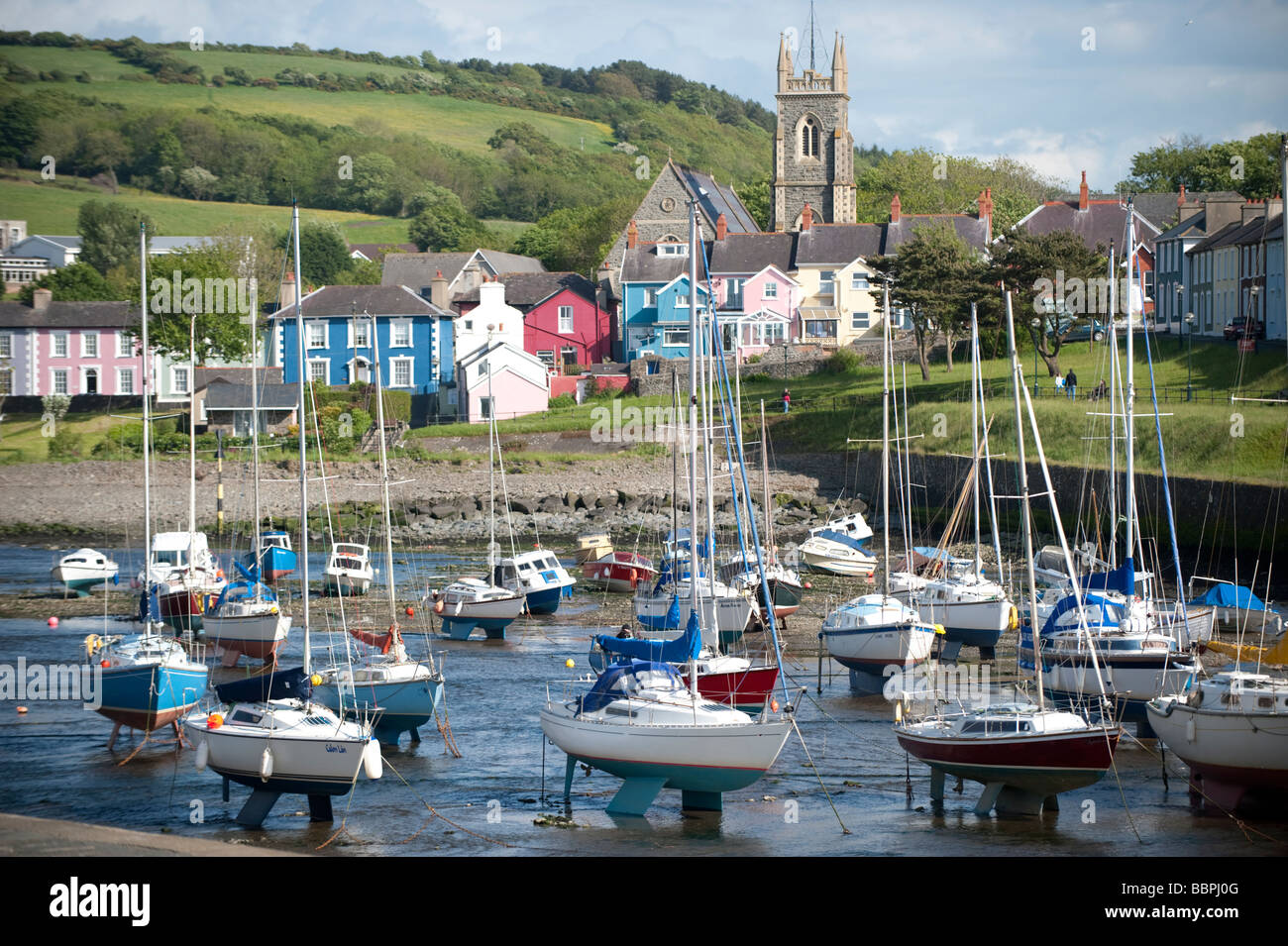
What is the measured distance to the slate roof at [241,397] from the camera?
235 feet

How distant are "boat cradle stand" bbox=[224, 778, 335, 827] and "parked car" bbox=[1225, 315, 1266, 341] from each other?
4678cm

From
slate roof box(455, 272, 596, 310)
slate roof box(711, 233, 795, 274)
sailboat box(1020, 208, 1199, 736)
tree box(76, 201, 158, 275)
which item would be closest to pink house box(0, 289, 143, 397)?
slate roof box(455, 272, 596, 310)

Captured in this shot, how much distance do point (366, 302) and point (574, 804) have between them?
212 feet

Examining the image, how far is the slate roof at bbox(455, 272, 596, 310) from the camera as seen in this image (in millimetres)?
94375

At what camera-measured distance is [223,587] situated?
34.7m

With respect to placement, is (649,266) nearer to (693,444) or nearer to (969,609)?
(969,609)

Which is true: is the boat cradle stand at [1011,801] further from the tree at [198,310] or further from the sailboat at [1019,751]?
the tree at [198,310]

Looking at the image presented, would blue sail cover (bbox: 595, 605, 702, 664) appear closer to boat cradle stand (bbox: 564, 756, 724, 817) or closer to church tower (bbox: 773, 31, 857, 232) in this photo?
boat cradle stand (bbox: 564, 756, 724, 817)

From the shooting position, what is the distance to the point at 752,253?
305 ft

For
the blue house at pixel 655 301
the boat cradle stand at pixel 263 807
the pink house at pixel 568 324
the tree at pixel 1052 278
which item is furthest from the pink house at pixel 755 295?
the boat cradle stand at pixel 263 807

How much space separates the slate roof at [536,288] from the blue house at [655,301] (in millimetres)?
3457

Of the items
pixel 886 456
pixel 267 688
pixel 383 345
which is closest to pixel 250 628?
pixel 267 688

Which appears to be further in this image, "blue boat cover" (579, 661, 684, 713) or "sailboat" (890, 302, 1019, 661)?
"sailboat" (890, 302, 1019, 661)
